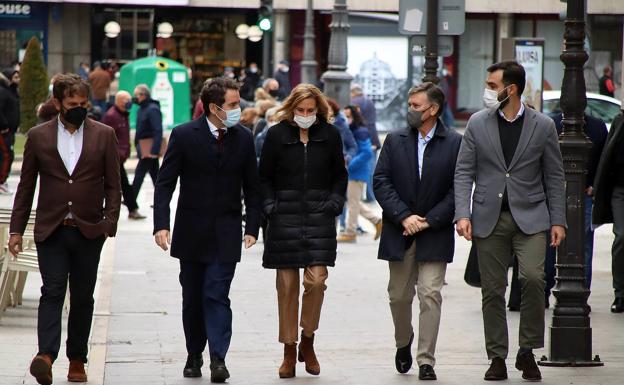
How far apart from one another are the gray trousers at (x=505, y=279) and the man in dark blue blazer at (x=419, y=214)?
0.28 meters

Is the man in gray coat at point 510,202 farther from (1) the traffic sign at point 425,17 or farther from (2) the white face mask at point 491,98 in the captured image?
(1) the traffic sign at point 425,17

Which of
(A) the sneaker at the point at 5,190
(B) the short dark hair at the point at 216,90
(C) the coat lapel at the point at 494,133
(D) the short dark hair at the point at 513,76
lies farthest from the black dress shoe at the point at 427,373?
(A) the sneaker at the point at 5,190

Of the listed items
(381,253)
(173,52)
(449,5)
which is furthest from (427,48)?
(173,52)

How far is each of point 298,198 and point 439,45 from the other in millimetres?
5304

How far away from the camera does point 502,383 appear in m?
8.33

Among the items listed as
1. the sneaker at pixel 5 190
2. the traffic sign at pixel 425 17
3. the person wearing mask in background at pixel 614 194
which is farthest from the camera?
the sneaker at pixel 5 190

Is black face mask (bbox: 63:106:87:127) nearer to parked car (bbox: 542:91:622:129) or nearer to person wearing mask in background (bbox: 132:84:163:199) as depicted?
person wearing mask in background (bbox: 132:84:163:199)

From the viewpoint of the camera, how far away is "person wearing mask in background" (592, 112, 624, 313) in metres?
11.4

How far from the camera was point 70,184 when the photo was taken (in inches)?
319

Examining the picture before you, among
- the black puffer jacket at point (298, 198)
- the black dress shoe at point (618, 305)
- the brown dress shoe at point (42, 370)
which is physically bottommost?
the black dress shoe at point (618, 305)

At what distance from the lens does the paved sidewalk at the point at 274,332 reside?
8602 millimetres

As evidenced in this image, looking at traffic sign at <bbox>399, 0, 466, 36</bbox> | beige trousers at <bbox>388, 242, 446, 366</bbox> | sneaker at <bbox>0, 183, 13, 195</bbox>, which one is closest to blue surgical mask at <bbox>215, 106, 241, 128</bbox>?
beige trousers at <bbox>388, 242, 446, 366</bbox>

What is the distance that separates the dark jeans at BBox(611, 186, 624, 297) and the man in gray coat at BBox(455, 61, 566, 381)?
3.30 m

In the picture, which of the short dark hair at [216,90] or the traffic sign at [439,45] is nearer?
the short dark hair at [216,90]
